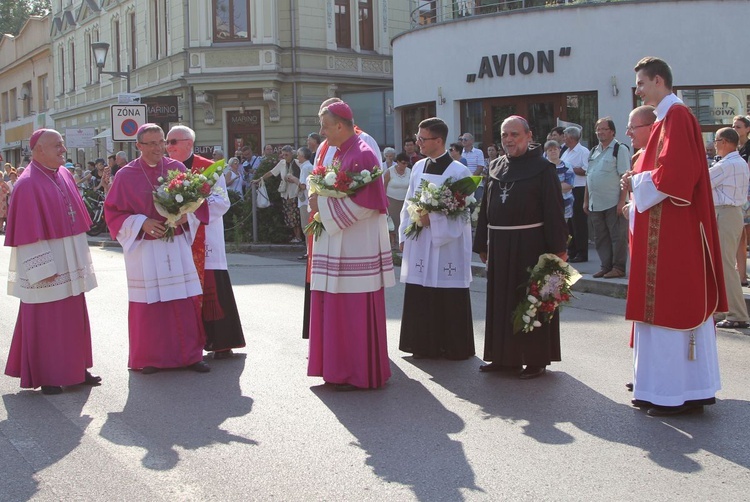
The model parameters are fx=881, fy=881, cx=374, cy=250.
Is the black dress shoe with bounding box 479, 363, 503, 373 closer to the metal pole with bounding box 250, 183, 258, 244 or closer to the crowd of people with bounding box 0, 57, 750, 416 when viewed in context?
the crowd of people with bounding box 0, 57, 750, 416

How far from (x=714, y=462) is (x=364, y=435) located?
2.10m

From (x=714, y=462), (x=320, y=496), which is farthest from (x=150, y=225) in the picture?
(x=714, y=462)

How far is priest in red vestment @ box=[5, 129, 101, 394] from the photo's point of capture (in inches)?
265

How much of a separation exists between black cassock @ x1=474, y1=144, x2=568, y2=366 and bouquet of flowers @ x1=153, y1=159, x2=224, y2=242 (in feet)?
7.78

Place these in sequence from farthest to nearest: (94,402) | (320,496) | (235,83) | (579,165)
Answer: (235,83) < (579,165) < (94,402) < (320,496)

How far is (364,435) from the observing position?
5.66 m

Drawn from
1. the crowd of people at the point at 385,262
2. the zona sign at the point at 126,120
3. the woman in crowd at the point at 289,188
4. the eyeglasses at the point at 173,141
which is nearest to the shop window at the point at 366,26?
the zona sign at the point at 126,120

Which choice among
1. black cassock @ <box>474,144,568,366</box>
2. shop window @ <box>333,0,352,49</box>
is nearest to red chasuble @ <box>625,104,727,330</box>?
black cassock @ <box>474,144,568,366</box>

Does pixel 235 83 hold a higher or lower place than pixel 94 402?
higher

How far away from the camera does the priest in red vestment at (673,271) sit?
19.1 feet

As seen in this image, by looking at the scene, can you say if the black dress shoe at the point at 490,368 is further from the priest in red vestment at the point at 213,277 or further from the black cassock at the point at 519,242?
the priest in red vestment at the point at 213,277

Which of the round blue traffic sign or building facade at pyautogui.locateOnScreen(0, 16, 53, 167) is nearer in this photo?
the round blue traffic sign

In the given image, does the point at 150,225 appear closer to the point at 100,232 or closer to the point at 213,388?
the point at 213,388

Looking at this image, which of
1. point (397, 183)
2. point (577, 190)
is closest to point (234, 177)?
point (397, 183)
